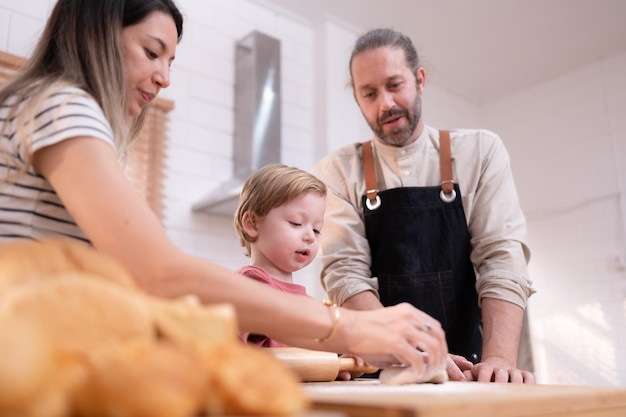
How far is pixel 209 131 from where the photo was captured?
2887 millimetres

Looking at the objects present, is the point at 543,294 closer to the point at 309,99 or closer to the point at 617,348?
the point at 617,348

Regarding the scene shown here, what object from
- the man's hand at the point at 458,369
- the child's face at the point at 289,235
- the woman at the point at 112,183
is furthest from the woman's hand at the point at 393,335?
the child's face at the point at 289,235

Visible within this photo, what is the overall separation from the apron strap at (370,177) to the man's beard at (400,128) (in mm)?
61

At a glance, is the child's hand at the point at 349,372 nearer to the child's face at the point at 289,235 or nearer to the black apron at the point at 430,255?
the child's face at the point at 289,235

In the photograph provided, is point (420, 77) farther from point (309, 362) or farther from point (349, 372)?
point (309, 362)

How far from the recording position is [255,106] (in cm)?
287

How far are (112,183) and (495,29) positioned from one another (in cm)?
328

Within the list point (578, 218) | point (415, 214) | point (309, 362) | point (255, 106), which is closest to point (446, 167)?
point (415, 214)

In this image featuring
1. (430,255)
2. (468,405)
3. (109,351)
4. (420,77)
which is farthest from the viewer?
(420,77)

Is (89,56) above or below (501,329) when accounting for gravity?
above

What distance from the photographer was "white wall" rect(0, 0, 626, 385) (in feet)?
Answer: 9.17

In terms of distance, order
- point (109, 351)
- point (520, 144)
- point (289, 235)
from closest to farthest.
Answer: point (109, 351)
point (289, 235)
point (520, 144)

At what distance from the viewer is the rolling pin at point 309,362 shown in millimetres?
941

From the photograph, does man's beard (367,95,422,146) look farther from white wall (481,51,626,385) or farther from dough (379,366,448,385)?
white wall (481,51,626,385)
